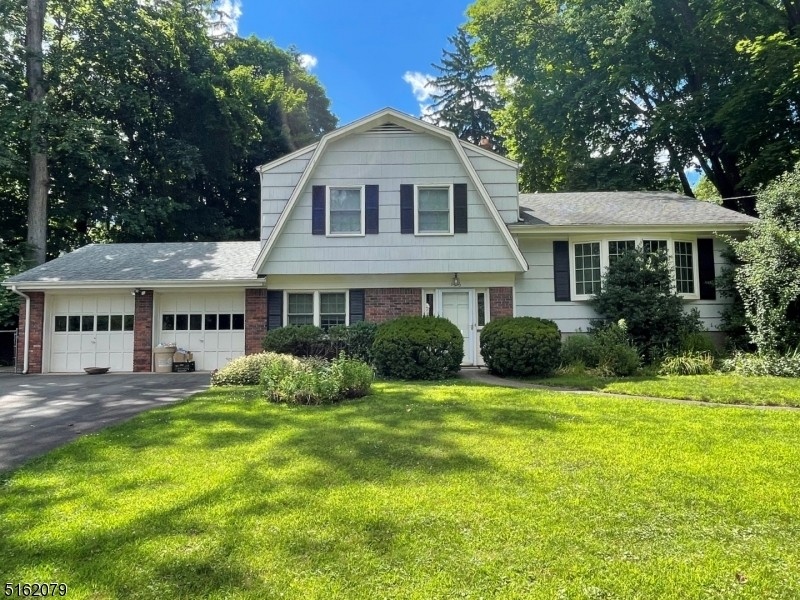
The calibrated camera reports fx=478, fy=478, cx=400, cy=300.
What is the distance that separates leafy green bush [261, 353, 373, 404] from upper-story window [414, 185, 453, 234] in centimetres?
572

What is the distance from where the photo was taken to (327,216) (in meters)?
12.8

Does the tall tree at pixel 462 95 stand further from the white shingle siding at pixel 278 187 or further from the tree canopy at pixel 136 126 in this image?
the white shingle siding at pixel 278 187

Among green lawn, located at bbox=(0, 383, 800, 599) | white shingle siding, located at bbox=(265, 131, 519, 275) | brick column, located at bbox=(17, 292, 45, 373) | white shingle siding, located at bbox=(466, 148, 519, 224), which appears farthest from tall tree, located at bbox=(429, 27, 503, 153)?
green lawn, located at bbox=(0, 383, 800, 599)

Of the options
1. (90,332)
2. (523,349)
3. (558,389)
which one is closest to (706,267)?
(523,349)

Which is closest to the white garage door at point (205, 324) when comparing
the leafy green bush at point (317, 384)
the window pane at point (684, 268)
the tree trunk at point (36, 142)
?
the leafy green bush at point (317, 384)

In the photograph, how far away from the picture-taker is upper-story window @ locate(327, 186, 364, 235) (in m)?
12.9

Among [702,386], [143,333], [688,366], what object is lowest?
[702,386]

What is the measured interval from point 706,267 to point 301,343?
1102 cm

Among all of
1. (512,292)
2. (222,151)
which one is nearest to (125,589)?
(512,292)

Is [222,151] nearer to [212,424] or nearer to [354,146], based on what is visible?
[354,146]

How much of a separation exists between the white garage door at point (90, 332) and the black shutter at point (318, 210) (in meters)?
5.96

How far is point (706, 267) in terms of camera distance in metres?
13.0

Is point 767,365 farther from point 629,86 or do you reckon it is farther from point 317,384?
point 629,86

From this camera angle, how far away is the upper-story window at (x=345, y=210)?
42.3ft
